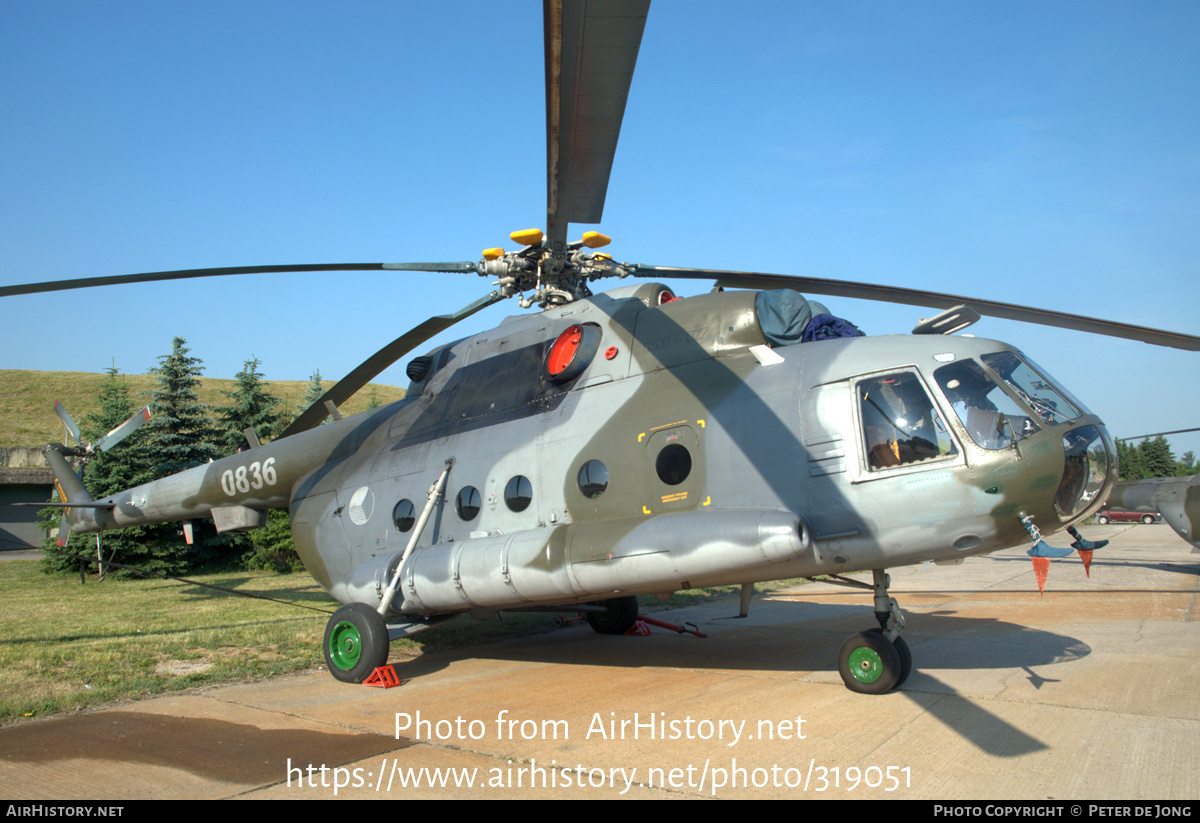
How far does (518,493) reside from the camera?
7.12 meters

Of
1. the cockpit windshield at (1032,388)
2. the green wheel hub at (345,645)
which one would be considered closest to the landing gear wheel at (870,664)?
the cockpit windshield at (1032,388)

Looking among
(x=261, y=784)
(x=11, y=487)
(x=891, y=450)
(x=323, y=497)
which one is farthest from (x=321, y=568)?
(x=11, y=487)

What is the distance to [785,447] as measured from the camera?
5.88 m

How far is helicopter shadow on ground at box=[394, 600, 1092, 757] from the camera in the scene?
605 cm

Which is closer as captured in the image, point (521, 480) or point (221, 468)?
point (521, 480)

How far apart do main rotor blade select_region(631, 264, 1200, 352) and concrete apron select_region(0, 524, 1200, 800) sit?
9.61 feet

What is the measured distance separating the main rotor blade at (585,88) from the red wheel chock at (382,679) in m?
4.57

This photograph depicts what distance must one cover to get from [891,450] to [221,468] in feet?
29.6

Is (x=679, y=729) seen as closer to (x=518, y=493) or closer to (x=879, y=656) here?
(x=879, y=656)

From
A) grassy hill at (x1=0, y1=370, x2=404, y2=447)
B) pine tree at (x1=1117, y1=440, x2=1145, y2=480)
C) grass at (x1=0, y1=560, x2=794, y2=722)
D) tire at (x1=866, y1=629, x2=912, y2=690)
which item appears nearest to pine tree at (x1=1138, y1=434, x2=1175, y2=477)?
pine tree at (x1=1117, y1=440, x2=1145, y2=480)

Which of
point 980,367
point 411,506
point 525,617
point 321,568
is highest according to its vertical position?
point 980,367

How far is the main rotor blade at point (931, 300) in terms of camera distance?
6.23 metres

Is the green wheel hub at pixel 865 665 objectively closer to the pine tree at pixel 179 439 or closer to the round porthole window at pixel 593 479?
the round porthole window at pixel 593 479

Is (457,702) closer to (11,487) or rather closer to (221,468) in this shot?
(221,468)
